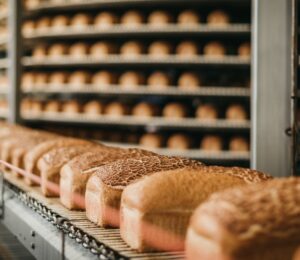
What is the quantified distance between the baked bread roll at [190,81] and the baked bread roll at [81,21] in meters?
1.13

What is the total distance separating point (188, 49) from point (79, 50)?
1.15 m

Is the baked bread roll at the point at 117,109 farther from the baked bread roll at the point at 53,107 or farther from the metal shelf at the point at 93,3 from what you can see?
the metal shelf at the point at 93,3

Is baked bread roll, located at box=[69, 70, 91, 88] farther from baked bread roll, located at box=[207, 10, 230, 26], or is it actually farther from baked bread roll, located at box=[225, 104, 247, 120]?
baked bread roll, located at box=[225, 104, 247, 120]

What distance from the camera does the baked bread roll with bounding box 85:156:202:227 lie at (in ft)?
4.94

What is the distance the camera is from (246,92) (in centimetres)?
507

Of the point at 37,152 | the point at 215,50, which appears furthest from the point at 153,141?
the point at 37,152

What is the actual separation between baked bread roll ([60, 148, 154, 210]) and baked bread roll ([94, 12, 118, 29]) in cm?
383

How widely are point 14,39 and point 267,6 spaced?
8.84 feet

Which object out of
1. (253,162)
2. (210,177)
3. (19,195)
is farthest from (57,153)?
(253,162)

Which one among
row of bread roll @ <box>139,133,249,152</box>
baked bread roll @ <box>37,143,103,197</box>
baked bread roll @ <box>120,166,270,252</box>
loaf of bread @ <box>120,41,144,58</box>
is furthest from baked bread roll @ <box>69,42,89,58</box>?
baked bread roll @ <box>120,166,270,252</box>

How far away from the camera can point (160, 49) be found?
212 inches

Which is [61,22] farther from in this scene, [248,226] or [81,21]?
[248,226]

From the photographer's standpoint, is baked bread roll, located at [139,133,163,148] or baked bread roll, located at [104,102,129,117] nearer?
baked bread roll, located at [139,133,163,148]

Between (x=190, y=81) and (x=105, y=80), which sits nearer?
(x=190, y=81)
